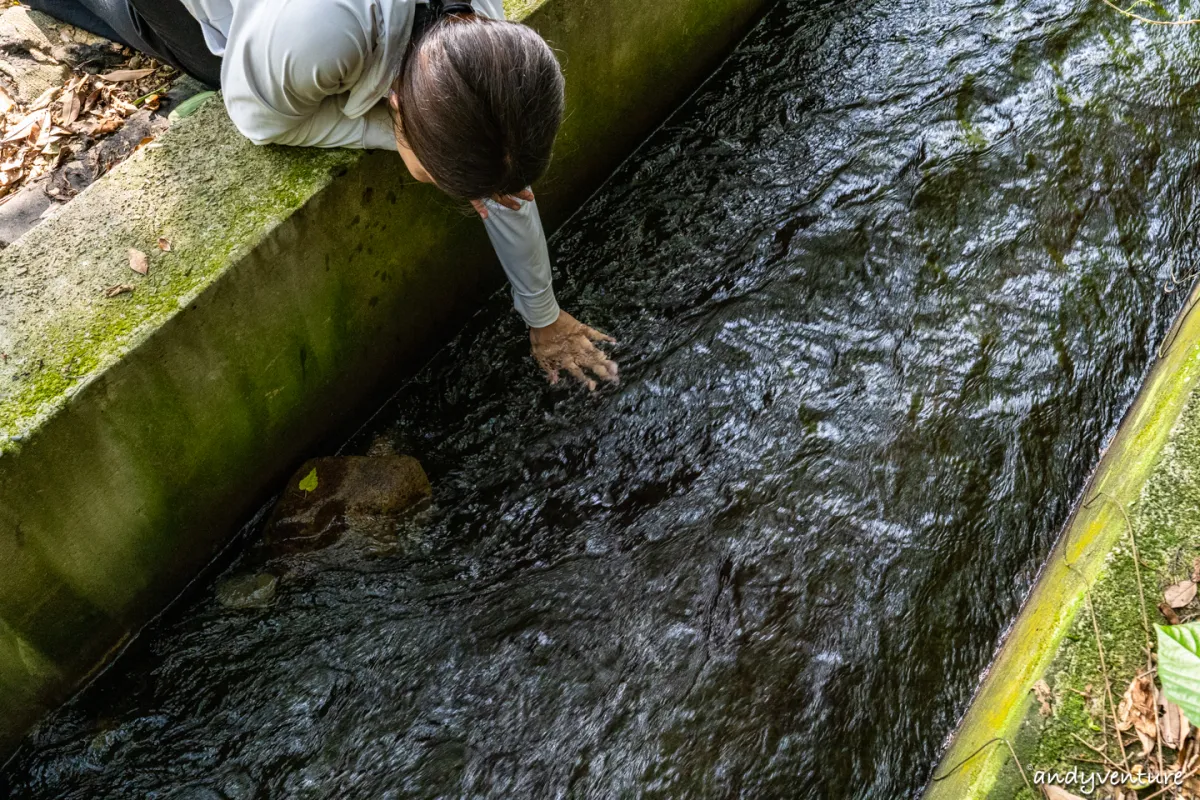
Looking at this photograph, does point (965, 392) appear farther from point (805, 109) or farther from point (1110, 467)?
point (805, 109)

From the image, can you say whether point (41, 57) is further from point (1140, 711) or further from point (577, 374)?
point (1140, 711)

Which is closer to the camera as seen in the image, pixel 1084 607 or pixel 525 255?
pixel 1084 607

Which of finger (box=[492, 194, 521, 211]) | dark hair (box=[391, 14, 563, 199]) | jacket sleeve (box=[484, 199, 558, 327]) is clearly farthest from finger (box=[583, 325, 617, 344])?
dark hair (box=[391, 14, 563, 199])

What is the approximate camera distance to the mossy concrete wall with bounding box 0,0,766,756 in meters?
2.20

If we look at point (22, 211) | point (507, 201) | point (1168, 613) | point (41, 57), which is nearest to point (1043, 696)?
point (1168, 613)

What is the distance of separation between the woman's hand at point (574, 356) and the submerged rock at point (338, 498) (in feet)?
2.12

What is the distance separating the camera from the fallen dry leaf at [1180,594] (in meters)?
2.11

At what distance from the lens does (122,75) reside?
338 centimetres

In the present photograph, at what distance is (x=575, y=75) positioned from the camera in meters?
3.28

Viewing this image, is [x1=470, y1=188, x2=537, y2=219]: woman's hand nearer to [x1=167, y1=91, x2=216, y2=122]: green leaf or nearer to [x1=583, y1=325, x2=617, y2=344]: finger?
[x1=583, y1=325, x2=617, y2=344]: finger

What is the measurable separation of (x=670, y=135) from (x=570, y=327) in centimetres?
132

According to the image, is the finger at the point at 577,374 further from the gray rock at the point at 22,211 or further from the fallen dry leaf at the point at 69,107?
the fallen dry leaf at the point at 69,107

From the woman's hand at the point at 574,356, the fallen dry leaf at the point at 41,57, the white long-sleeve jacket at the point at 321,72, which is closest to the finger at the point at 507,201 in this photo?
the white long-sleeve jacket at the point at 321,72

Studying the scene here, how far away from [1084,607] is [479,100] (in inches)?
75.3
